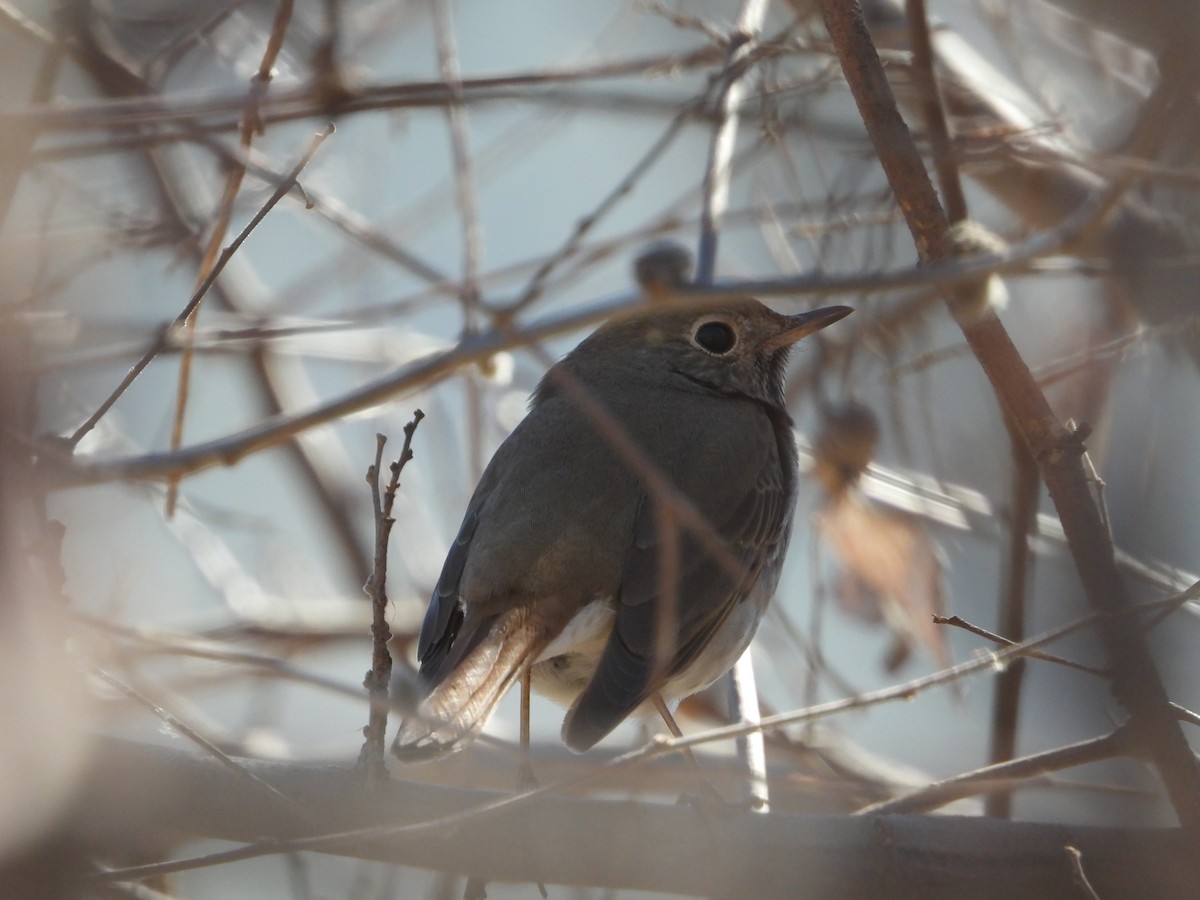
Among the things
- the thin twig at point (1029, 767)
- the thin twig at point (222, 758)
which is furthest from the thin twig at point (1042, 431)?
the thin twig at point (222, 758)

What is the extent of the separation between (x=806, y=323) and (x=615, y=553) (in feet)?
4.08

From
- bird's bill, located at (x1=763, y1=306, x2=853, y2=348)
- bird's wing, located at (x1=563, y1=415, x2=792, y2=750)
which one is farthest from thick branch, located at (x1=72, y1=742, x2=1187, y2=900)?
bird's bill, located at (x1=763, y1=306, x2=853, y2=348)

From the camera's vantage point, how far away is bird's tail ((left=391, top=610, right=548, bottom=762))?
3111 millimetres

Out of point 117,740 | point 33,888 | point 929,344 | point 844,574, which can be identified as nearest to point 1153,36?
point 929,344

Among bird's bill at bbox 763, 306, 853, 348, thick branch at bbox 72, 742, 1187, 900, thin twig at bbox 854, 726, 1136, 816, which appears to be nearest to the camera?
thick branch at bbox 72, 742, 1187, 900

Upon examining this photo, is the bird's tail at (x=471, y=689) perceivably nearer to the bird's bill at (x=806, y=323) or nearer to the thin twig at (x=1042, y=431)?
the thin twig at (x=1042, y=431)

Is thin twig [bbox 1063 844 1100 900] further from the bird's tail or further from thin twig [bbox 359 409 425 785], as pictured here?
thin twig [bbox 359 409 425 785]

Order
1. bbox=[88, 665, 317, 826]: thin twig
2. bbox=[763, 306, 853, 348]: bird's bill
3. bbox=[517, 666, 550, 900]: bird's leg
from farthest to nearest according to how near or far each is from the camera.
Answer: bbox=[763, 306, 853, 348]: bird's bill, bbox=[517, 666, 550, 900]: bird's leg, bbox=[88, 665, 317, 826]: thin twig

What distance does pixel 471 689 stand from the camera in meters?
3.56

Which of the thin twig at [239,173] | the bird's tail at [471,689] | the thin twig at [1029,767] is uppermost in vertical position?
the thin twig at [239,173]

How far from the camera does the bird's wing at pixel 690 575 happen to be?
380cm

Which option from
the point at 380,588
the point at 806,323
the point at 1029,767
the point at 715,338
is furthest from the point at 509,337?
the point at 715,338

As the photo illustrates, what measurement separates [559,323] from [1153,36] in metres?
2.67

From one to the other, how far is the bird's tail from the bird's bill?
5.27 ft
